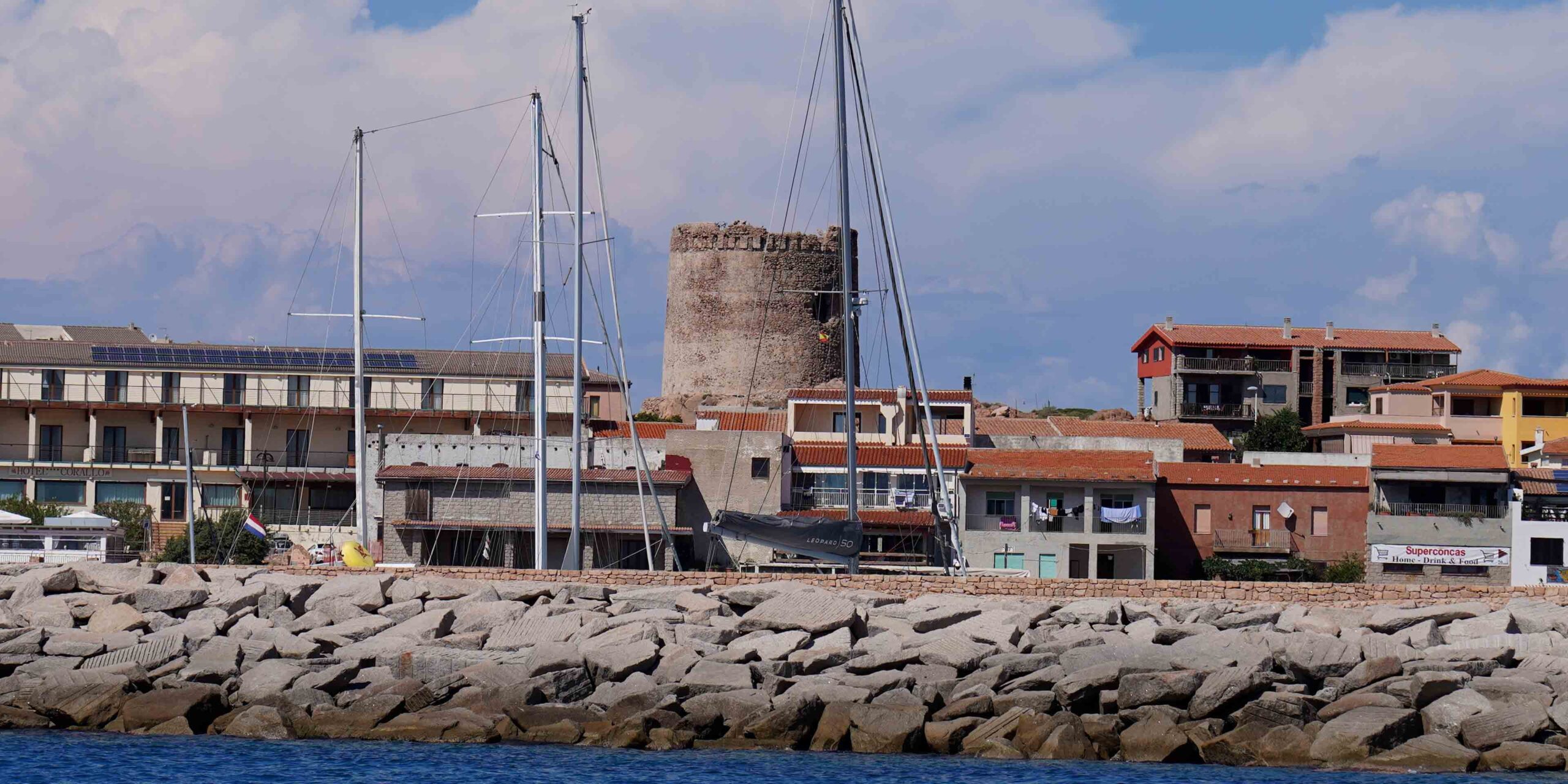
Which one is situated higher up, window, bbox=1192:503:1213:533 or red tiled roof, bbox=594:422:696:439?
red tiled roof, bbox=594:422:696:439

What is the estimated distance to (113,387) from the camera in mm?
57125

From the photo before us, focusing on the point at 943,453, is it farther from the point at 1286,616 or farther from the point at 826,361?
the point at 826,361

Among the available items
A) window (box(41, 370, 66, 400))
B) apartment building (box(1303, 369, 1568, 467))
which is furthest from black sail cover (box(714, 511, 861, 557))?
apartment building (box(1303, 369, 1568, 467))

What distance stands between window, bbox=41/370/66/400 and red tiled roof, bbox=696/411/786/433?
18.1 metres

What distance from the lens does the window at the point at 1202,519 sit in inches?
1983

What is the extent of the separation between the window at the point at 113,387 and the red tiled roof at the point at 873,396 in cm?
1842

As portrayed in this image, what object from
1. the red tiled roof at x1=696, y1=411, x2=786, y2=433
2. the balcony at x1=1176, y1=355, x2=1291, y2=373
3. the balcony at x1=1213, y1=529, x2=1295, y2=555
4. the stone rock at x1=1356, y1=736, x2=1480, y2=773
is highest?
the balcony at x1=1176, y1=355, x2=1291, y2=373

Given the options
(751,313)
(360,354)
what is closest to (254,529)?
(360,354)

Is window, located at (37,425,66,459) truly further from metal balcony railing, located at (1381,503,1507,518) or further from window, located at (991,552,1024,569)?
metal balcony railing, located at (1381,503,1507,518)

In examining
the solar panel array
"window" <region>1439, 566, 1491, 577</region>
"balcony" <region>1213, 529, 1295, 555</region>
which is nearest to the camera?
"window" <region>1439, 566, 1491, 577</region>

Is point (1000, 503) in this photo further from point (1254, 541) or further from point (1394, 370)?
point (1394, 370)

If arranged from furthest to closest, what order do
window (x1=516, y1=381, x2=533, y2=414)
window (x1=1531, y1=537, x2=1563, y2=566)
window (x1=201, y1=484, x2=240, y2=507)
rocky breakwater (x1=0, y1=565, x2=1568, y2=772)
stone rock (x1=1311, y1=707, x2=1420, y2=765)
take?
A: window (x1=516, y1=381, x2=533, y2=414)
window (x1=201, y1=484, x2=240, y2=507)
window (x1=1531, y1=537, x2=1563, y2=566)
rocky breakwater (x1=0, y1=565, x2=1568, y2=772)
stone rock (x1=1311, y1=707, x2=1420, y2=765)

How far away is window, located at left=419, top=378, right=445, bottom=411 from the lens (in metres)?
57.9

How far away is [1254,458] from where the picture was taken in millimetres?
55812
